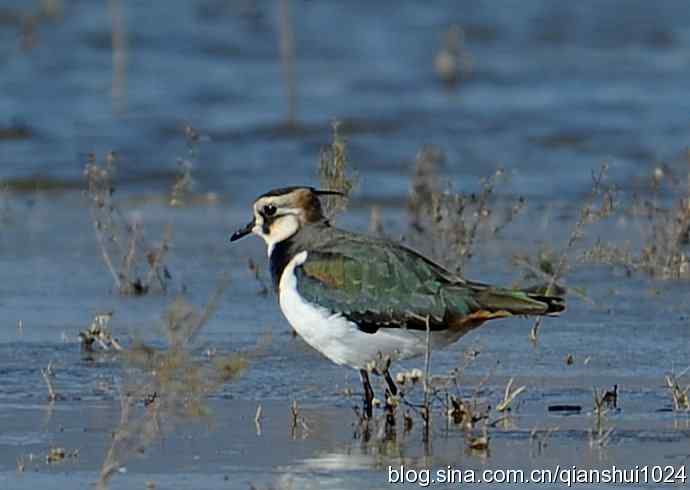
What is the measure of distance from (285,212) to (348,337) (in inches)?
23.1

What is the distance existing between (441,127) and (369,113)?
747mm

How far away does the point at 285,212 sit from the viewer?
648cm

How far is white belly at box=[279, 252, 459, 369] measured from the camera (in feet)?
20.0

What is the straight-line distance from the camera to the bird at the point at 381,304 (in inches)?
239

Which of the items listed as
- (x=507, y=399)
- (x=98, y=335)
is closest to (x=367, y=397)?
(x=507, y=399)

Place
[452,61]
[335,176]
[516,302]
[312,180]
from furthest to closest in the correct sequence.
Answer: [452,61]
[312,180]
[335,176]
[516,302]

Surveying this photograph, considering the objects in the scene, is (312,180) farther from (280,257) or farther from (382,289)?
(382,289)

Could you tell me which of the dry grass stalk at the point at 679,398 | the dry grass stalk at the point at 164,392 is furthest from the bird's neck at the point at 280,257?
the dry grass stalk at the point at 679,398

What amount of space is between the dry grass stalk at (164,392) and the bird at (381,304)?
1.33ft

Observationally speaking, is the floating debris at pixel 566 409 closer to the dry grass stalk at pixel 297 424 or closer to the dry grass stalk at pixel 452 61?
the dry grass stalk at pixel 297 424

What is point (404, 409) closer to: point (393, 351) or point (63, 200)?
point (393, 351)

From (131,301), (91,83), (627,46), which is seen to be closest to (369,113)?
(91,83)

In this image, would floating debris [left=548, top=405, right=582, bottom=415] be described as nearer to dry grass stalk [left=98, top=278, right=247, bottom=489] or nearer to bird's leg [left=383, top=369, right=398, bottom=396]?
bird's leg [left=383, top=369, right=398, bottom=396]

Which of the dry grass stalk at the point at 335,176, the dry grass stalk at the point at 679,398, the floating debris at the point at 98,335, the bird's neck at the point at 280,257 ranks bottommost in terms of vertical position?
the dry grass stalk at the point at 679,398
